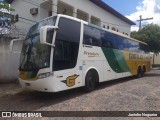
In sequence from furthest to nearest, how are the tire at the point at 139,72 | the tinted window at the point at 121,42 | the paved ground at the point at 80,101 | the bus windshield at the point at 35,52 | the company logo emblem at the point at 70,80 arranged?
the tire at the point at 139,72
the tinted window at the point at 121,42
the company logo emblem at the point at 70,80
the bus windshield at the point at 35,52
the paved ground at the point at 80,101

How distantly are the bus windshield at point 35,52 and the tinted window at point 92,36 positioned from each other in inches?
76.7

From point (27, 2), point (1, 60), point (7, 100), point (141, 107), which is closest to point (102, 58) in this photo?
point (141, 107)

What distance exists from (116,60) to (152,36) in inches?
484

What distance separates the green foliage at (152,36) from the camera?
22.9 m

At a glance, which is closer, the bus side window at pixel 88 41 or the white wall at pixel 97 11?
the bus side window at pixel 88 41

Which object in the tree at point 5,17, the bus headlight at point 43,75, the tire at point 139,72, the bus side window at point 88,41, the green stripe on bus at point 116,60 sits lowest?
the tire at point 139,72

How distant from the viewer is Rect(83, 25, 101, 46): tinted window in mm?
9895

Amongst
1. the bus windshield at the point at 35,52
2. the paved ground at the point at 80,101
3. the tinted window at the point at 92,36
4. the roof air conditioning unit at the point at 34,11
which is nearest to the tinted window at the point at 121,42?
the tinted window at the point at 92,36

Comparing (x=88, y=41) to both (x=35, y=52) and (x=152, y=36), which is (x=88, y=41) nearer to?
(x=35, y=52)

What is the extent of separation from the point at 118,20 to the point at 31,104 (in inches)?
869

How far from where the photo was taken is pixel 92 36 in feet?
34.0

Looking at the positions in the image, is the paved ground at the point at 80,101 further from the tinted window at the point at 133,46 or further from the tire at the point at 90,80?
the tinted window at the point at 133,46

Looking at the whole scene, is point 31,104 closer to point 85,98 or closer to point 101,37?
point 85,98

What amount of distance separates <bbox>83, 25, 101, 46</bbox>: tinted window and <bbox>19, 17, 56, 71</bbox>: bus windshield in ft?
6.40
